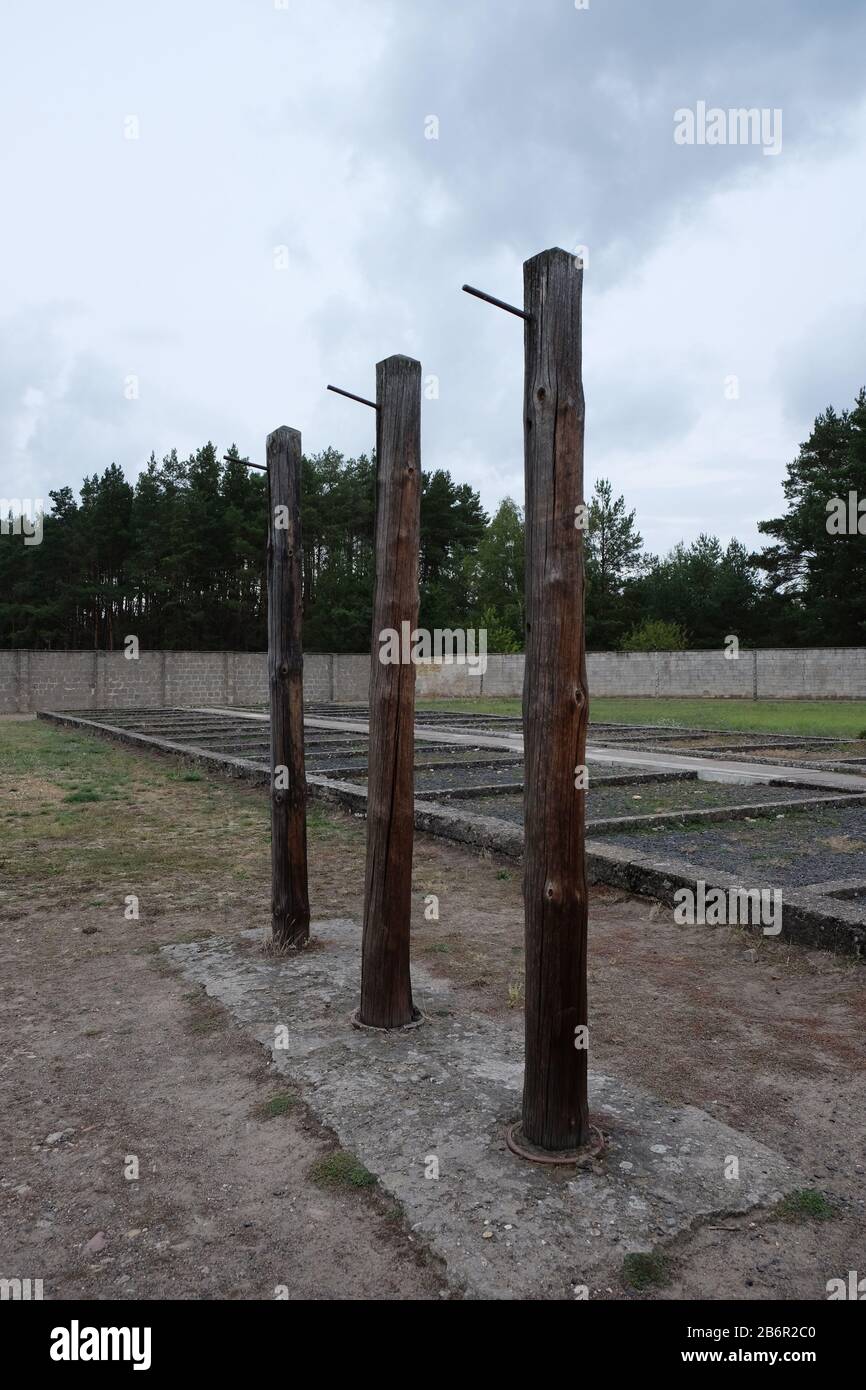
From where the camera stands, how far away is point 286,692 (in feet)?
16.3

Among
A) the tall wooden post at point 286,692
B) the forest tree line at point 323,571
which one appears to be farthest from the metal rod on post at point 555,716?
the forest tree line at point 323,571

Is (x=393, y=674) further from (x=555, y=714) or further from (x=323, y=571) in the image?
(x=323, y=571)

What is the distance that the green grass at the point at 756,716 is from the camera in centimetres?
1936

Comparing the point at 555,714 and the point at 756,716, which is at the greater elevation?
the point at 555,714

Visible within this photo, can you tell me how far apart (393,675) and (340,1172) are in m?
1.89

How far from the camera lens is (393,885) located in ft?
12.6

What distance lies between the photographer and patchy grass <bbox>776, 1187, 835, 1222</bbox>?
2.42 metres

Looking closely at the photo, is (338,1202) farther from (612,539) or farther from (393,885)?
(612,539)

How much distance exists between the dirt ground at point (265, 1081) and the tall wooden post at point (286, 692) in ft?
1.72

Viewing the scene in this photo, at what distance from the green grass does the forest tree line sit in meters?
15.1

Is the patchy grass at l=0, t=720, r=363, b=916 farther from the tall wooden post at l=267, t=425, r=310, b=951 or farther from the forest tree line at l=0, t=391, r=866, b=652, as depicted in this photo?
the forest tree line at l=0, t=391, r=866, b=652

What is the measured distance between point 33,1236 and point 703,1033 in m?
2.52

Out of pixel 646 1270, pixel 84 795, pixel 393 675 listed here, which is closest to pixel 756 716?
pixel 84 795
